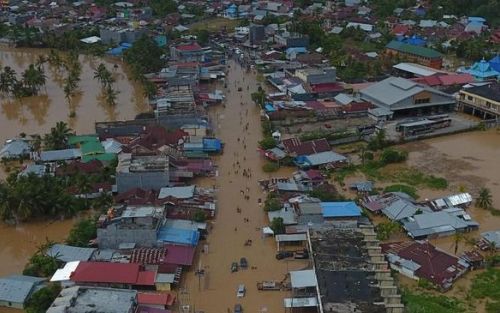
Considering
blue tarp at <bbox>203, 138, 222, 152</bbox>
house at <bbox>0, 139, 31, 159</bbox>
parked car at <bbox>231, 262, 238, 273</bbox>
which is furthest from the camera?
blue tarp at <bbox>203, 138, 222, 152</bbox>

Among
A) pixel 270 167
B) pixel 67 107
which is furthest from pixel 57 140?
pixel 270 167

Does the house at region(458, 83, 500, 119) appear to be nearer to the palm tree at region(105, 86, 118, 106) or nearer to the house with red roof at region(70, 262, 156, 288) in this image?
the palm tree at region(105, 86, 118, 106)

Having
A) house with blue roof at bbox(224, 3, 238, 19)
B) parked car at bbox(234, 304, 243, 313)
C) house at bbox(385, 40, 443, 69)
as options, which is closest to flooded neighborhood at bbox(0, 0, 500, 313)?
parked car at bbox(234, 304, 243, 313)

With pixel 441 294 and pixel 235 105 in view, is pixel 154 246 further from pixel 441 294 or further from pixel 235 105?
pixel 235 105

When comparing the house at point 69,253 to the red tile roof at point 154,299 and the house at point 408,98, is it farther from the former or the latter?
the house at point 408,98

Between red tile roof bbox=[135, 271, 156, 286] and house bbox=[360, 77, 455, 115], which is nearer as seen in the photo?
red tile roof bbox=[135, 271, 156, 286]

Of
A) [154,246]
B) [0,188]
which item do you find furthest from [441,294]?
[0,188]
